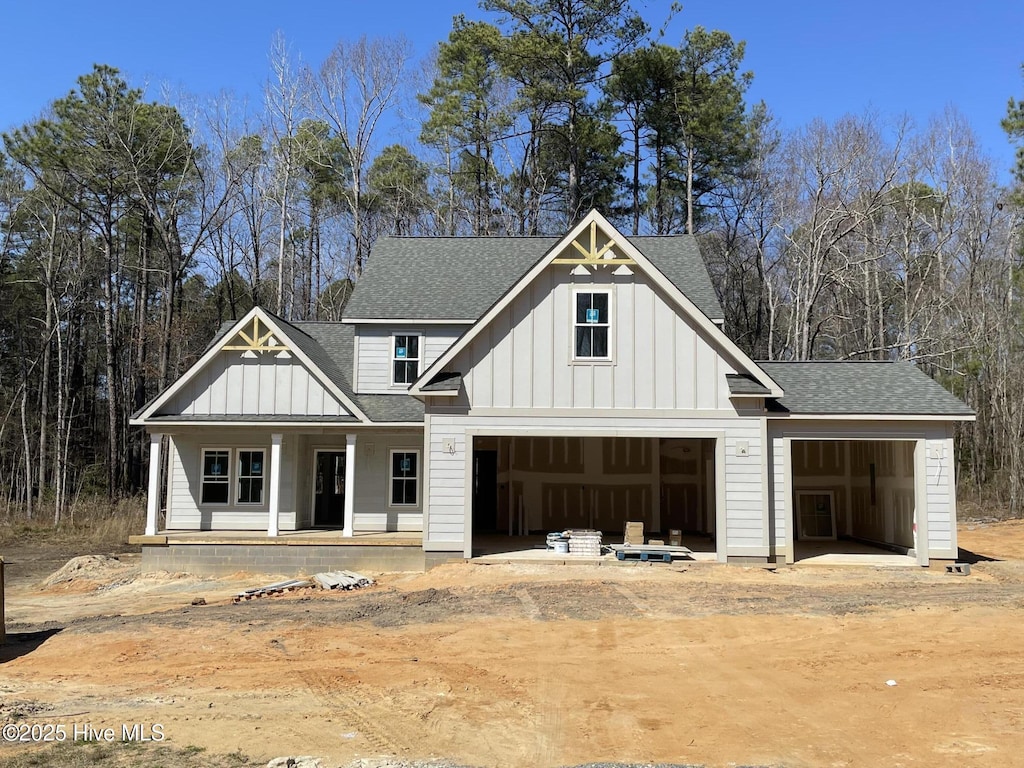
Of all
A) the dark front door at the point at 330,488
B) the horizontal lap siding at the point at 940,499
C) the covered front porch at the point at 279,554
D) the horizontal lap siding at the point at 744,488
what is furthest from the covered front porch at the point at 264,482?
the horizontal lap siding at the point at 940,499

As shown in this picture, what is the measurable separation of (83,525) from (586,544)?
2015 centimetres

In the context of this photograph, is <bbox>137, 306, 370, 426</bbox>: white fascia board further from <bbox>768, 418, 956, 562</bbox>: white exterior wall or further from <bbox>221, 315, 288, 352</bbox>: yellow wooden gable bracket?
<bbox>768, 418, 956, 562</bbox>: white exterior wall

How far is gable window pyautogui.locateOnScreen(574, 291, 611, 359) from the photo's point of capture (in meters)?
16.2

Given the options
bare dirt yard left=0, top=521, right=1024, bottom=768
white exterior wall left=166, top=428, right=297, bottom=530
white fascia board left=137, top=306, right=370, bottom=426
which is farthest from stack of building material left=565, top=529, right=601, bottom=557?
white exterior wall left=166, top=428, right=297, bottom=530

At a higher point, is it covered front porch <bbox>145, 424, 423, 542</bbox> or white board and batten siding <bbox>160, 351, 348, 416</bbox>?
white board and batten siding <bbox>160, 351, 348, 416</bbox>

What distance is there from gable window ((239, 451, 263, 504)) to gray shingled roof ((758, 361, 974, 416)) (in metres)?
12.3

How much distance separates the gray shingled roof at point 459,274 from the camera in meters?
20.5

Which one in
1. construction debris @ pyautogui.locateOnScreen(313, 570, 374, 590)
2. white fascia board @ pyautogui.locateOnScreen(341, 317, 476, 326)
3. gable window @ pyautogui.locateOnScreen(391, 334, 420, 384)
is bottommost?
construction debris @ pyautogui.locateOnScreen(313, 570, 374, 590)

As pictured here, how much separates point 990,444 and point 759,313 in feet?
37.5

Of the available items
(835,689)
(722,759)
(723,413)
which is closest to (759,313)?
(723,413)

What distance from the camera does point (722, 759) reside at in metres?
6.40

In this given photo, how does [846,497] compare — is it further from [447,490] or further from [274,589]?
[274,589]

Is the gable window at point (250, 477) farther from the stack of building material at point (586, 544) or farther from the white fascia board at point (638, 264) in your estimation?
the stack of building material at point (586, 544)

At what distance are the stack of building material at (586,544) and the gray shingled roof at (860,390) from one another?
15.4 feet
